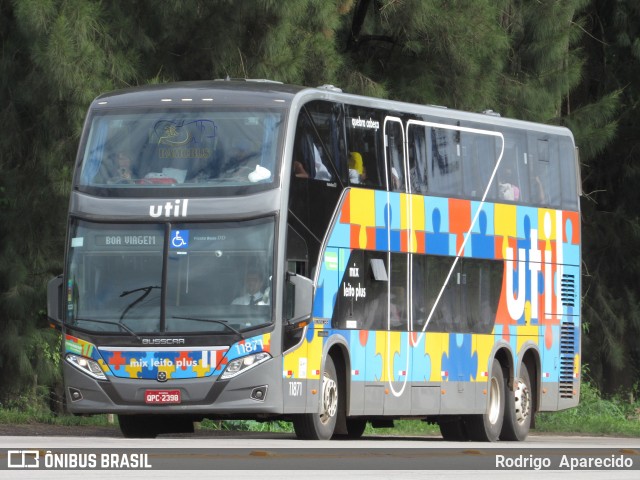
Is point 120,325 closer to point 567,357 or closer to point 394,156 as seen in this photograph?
point 394,156

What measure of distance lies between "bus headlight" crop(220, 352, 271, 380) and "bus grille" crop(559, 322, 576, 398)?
7762mm

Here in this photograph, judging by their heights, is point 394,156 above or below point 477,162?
below

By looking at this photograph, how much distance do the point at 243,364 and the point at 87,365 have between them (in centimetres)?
189

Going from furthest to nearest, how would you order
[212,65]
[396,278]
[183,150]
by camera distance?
[212,65] → [396,278] → [183,150]

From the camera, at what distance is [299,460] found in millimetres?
16812

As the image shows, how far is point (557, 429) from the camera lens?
31562 millimetres

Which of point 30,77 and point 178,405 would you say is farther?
point 30,77

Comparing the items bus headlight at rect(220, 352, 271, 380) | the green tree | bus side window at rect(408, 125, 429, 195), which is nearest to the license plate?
bus headlight at rect(220, 352, 271, 380)

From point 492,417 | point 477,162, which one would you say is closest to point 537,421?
point 492,417

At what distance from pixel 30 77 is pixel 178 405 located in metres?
9.01

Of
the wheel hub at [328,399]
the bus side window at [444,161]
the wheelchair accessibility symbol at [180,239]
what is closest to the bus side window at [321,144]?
the wheelchair accessibility symbol at [180,239]

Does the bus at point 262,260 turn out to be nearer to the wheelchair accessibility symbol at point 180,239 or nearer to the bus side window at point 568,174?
the wheelchair accessibility symbol at point 180,239
